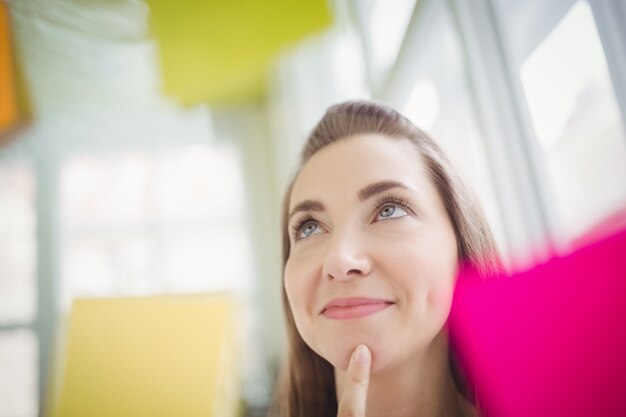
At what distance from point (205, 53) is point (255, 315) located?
1402 mm

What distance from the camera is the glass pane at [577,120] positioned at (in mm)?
343

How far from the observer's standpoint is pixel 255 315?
7.62 feet

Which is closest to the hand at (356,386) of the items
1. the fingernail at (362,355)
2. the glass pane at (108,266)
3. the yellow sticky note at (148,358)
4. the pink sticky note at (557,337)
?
the fingernail at (362,355)

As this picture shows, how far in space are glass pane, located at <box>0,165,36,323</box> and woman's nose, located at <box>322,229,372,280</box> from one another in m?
1.95

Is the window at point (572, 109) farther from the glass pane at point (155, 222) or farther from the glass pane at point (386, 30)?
the glass pane at point (155, 222)

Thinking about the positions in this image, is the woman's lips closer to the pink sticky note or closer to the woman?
the woman

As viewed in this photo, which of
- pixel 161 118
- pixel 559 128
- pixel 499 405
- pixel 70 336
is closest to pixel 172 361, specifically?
pixel 70 336

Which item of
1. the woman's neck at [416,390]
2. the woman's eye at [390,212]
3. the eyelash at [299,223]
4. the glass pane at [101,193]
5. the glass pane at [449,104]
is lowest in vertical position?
the woman's neck at [416,390]

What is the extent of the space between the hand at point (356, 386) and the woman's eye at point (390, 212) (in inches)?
6.0

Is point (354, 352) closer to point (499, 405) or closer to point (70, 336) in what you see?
point (499, 405)

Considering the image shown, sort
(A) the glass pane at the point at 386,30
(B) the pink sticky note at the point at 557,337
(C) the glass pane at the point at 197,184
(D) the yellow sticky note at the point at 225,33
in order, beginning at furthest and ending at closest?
(C) the glass pane at the point at 197,184, (D) the yellow sticky note at the point at 225,33, (A) the glass pane at the point at 386,30, (B) the pink sticky note at the point at 557,337

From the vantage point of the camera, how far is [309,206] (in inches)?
20.4

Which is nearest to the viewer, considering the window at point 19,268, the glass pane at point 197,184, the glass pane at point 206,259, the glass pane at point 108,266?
the window at point 19,268

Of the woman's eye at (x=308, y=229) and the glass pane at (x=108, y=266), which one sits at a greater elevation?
the glass pane at (x=108, y=266)
